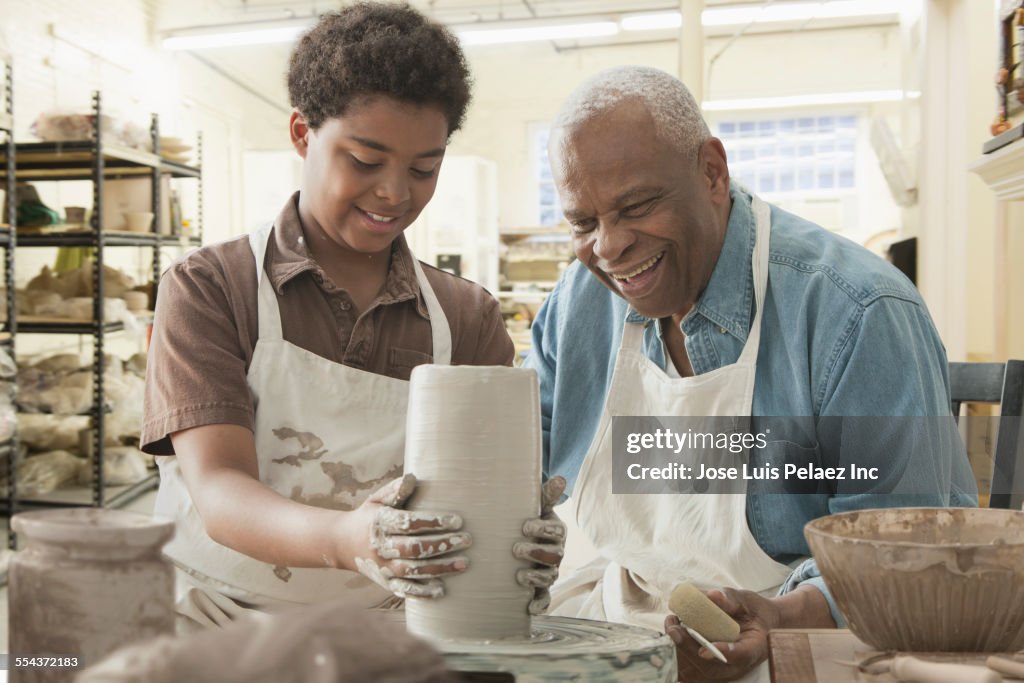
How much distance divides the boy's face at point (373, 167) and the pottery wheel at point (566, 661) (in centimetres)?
80

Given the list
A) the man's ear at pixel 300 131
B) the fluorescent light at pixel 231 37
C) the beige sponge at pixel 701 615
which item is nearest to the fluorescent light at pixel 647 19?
the fluorescent light at pixel 231 37

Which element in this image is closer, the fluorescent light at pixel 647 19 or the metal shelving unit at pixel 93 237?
the metal shelving unit at pixel 93 237

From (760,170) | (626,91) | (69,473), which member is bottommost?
(69,473)

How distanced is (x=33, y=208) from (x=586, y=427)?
14.2 ft

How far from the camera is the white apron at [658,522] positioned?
171 cm

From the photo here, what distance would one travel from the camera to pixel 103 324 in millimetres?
5406

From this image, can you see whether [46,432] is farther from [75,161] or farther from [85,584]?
[85,584]

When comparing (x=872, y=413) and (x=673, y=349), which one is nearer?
(x=872, y=413)

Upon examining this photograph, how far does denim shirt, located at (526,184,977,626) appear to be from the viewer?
1572 mm

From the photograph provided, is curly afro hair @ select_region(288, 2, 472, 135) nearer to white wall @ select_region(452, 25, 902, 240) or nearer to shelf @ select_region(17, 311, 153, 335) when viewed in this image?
shelf @ select_region(17, 311, 153, 335)

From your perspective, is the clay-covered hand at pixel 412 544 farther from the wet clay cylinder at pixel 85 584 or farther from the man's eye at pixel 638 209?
the man's eye at pixel 638 209

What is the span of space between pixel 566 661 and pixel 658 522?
0.98m

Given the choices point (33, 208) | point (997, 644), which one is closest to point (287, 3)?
point (33, 208)

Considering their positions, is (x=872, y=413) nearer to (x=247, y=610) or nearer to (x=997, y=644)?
(x=997, y=644)
